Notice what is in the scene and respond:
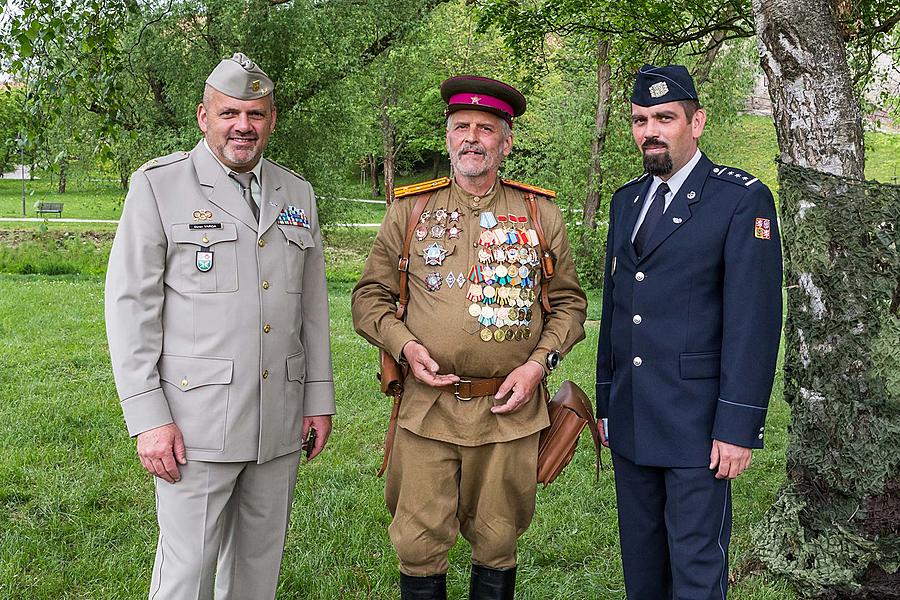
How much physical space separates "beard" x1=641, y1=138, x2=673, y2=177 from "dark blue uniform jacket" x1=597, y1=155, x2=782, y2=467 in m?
0.10

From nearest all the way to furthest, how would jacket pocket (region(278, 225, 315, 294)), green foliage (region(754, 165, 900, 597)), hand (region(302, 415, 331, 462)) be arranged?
jacket pocket (region(278, 225, 315, 294)) < hand (region(302, 415, 331, 462)) < green foliage (region(754, 165, 900, 597))

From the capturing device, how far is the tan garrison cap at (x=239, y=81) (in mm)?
3000

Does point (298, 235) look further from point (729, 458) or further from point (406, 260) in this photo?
point (729, 458)

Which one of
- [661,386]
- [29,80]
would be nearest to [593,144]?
[29,80]

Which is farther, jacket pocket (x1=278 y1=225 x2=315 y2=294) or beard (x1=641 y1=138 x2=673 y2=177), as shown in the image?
jacket pocket (x1=278 y1=225 x2=315 y2=294)

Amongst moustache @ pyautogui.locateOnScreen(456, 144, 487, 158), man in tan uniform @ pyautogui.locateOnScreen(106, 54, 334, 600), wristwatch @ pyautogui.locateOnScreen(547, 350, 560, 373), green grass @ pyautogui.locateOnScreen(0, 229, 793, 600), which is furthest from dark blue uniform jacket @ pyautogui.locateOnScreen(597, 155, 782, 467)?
green grass @ pyautogui.locateOnScreen(0, 229, 793, 600)

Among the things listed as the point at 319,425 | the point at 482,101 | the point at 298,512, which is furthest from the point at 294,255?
the point at 298,512

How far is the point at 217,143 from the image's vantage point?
3.06m

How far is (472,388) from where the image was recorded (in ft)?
11.0

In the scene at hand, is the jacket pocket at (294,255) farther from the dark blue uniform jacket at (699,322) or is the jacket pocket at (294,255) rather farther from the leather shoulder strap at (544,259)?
the dark blue uniform jacket at (699,322)

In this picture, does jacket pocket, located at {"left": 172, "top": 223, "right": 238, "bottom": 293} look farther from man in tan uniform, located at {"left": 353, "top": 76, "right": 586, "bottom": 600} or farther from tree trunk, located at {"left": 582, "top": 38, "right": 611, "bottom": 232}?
tree trunk, located at {"left": 582, "top": 38, "right": 611, "bottom": 232}

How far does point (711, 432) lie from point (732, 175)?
949 millimetres

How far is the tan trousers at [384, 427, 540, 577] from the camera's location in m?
3.40

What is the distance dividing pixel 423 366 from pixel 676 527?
44.1 inches
